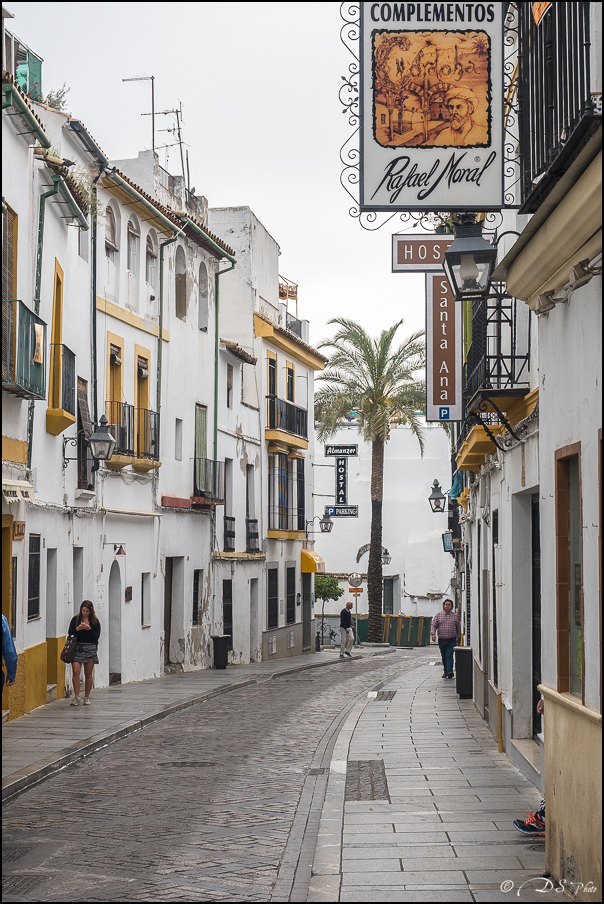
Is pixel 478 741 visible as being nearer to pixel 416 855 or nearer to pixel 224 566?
pixel 416 855

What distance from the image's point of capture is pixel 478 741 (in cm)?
1380

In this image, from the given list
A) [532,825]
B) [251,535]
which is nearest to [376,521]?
[251,535]

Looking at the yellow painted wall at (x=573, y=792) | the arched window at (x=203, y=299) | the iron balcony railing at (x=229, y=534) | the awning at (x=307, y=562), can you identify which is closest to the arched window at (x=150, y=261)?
the arched window at (x=203, y=299)

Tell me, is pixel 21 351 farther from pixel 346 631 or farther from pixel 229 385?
pixel 346 631

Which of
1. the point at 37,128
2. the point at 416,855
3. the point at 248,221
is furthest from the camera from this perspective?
the point at 248,221

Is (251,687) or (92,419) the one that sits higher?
(92,419)

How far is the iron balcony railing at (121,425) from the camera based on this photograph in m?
21.5

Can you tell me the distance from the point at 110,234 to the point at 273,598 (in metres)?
17.3

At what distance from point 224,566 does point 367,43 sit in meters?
23.5

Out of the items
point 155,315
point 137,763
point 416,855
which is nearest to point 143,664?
point 155,315

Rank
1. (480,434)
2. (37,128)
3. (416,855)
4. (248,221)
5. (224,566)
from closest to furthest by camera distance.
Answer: (416,855) < (480,434) < (37,128) < (224,566) < (248,221)

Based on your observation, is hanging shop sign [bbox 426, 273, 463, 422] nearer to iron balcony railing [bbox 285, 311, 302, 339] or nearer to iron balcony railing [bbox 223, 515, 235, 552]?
iron balcony railing [bbox 223, 515, 235, 552]

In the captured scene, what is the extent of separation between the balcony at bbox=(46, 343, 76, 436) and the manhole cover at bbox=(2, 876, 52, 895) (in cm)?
1066

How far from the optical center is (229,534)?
102 ft
